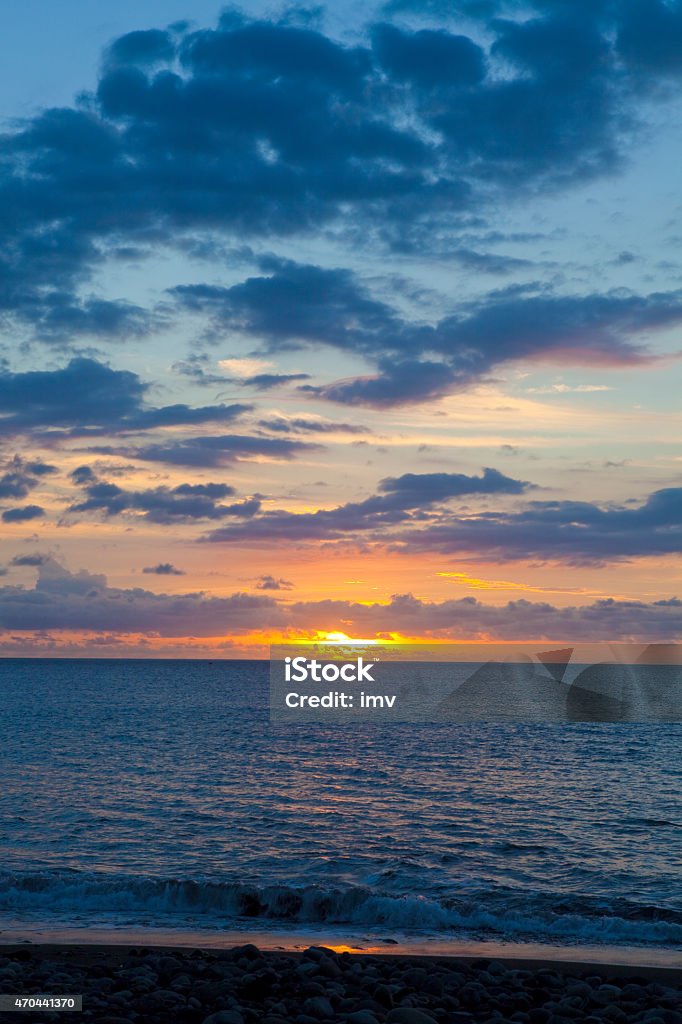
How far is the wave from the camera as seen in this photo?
24.3m

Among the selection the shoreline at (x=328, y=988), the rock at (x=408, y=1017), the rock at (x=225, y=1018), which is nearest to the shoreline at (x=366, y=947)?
the shoreline at (x=328, y=988)

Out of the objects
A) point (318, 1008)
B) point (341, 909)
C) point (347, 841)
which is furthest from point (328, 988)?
point (347, 841)

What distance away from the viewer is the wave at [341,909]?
79.8 feet

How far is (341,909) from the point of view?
26.1 m

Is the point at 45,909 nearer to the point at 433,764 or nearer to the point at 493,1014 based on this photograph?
the point at 493,1014

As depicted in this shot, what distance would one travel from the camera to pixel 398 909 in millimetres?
25672

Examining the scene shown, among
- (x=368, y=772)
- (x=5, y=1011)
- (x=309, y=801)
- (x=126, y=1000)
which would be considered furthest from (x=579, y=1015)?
(x=368, y=772)

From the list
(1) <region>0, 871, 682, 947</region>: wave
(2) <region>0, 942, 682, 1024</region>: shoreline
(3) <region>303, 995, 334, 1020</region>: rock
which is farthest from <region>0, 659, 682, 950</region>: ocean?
(3) <region>303, 995, 334, 1020</region>: rock

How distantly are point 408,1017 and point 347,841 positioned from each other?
22.2 metres

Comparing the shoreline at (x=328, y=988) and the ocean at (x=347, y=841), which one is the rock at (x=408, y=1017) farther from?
the ocean at (x=347, y=841)

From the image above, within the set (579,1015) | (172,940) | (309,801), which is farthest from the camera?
(309,801)

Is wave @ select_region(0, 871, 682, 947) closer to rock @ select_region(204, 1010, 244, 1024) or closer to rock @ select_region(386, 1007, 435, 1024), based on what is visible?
rock @ select_region(386, 1007, 435, 1024)

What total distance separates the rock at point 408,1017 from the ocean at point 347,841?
9.85 meters

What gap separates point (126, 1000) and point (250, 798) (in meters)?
31.2
